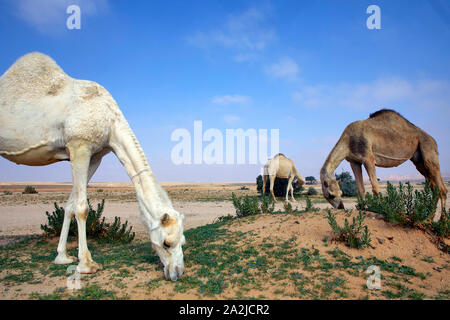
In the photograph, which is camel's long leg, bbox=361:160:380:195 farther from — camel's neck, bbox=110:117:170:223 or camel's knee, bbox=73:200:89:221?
camel's knee, bbox=73:200:89:221

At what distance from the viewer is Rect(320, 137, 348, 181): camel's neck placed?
8.68 metres

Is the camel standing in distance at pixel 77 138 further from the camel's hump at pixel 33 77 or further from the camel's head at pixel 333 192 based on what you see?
the camel's head at pixel 333 192

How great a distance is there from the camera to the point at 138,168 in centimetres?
527

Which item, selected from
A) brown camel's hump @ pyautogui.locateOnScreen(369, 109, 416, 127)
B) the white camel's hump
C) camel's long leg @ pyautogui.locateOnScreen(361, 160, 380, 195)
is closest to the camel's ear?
the white camel's hump

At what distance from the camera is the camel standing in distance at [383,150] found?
8.12 metres

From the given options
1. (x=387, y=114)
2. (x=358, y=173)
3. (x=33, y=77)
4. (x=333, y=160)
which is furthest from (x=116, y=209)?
(x=387, y=114)

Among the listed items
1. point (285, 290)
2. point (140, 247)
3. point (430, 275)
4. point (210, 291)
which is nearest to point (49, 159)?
point (140, 247)

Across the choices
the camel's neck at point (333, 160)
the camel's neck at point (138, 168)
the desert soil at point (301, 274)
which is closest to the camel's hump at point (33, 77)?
the camel's neck at point (138, 168)

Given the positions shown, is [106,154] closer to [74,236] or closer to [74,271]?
[74,271]

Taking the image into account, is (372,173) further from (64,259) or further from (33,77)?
(33,77)

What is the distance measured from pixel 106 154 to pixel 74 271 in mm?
2498

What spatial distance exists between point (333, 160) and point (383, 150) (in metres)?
1.38

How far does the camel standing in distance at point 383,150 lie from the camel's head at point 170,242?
5.34 metres

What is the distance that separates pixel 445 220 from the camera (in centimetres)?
587
